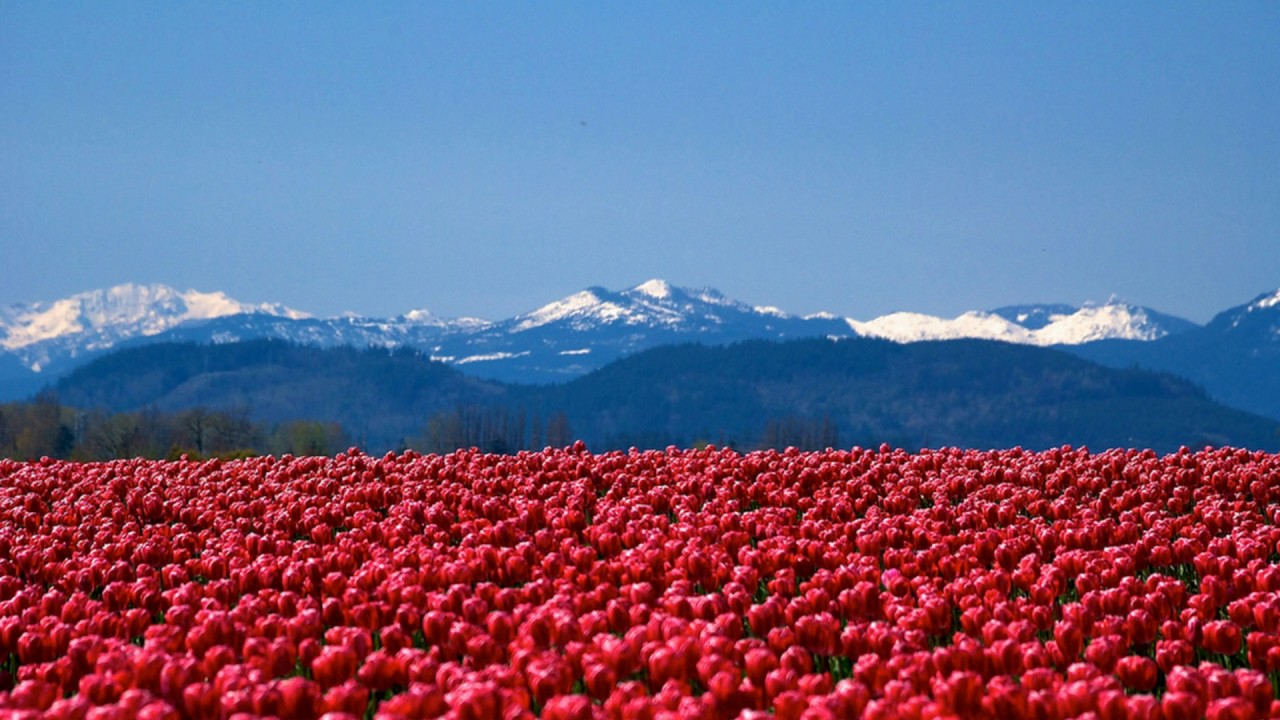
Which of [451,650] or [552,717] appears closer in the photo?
[552,717]

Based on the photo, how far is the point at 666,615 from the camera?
8.55m

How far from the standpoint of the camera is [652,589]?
967 cm

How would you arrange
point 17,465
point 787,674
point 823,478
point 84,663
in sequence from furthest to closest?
point 17,465 → point 823,478 → point 84,663 → point 787,674

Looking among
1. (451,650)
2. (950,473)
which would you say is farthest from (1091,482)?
(451,650)

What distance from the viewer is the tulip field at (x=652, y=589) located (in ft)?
23.1

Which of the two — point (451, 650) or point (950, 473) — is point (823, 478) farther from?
point (451, 650)

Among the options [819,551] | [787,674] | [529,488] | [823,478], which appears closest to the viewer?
[787,674]

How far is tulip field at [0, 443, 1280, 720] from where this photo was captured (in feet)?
23.1

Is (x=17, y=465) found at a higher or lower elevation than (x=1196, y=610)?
higher

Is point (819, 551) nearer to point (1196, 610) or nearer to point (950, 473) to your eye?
point (1196, 610)

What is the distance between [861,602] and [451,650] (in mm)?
2992

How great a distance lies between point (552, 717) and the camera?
633cm

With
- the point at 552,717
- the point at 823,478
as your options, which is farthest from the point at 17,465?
the point at 552,717

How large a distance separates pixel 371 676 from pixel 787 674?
8.13 ft
